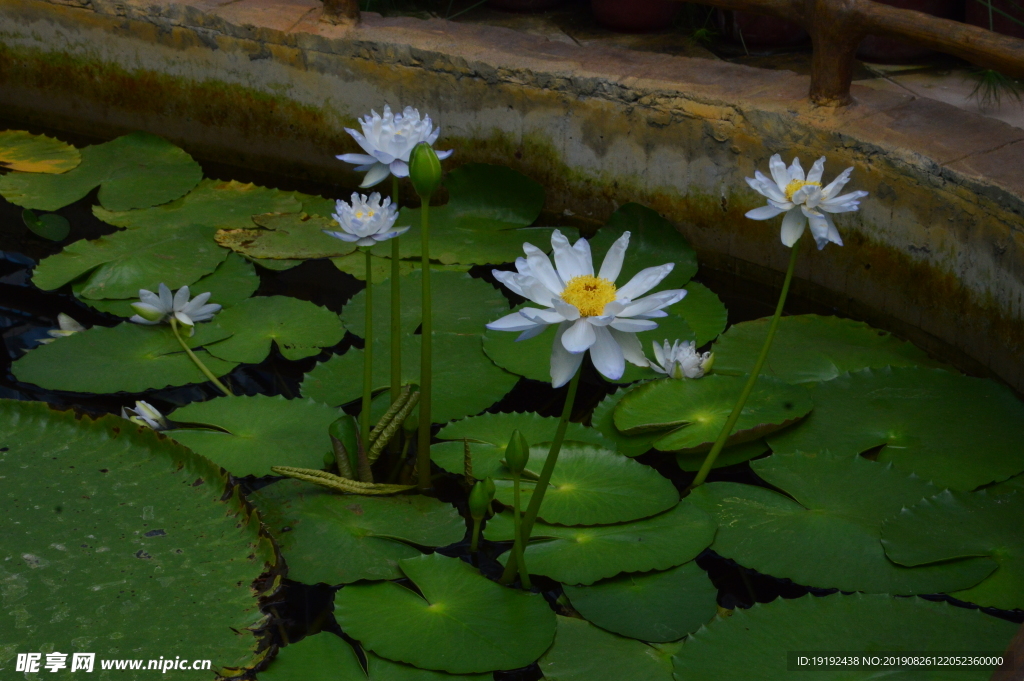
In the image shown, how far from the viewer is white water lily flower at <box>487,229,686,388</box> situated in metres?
0.95

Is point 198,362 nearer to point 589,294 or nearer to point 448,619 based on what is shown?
point 448,619

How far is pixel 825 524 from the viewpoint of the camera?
1323mm

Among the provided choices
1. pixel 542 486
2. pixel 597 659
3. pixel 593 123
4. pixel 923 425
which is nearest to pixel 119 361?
pixel 542 486

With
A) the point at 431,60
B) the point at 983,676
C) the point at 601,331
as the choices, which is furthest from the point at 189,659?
the point at 431,60

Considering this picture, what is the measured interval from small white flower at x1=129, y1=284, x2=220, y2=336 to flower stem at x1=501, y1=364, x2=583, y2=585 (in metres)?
0.94

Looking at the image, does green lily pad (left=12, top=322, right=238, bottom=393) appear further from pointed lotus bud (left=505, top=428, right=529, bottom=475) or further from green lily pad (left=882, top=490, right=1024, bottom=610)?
green lily pad (left=882, top=490, right=1024, bottom=610)

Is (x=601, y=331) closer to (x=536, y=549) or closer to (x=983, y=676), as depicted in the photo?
(x=536, y=549)

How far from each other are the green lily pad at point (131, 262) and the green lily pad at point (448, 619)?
108 centimetres

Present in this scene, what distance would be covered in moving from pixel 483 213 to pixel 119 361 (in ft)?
3.36

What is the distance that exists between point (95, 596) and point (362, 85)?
69.5 inches

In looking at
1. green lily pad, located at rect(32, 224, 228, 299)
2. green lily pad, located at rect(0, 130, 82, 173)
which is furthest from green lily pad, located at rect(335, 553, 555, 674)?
green lily pad, located at rect(0, 130, 82, 173)

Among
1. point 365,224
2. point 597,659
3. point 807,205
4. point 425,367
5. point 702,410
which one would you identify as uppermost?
point 807,205

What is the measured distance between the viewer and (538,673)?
1.17m

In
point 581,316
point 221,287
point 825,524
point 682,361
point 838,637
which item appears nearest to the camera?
point 581,316
